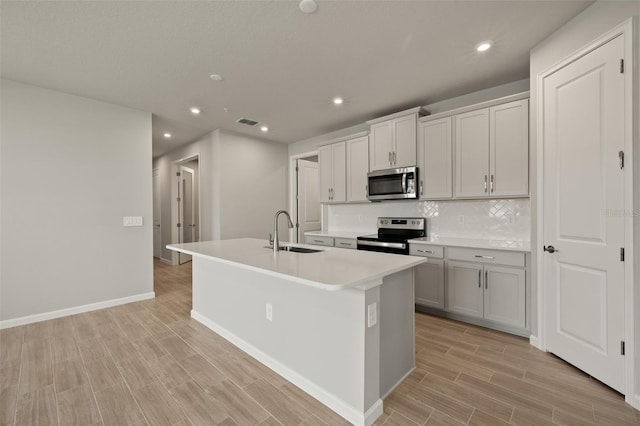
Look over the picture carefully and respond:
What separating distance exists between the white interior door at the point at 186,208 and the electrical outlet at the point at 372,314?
5.87 m

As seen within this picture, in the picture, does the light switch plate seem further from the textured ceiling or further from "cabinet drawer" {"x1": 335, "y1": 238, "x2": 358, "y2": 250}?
"cabinet drawer" {"x1": 335, "y1": 238, "x2": 358, "y2": 250}

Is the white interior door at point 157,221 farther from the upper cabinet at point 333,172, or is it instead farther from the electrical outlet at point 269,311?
the electrical outlet at point 269,311

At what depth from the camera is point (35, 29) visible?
6.97ft

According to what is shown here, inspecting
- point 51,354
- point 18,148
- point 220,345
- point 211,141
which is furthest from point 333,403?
point 211,141

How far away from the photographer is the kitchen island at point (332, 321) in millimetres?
1553

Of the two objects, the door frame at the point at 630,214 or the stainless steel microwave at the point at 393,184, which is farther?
the stainless steel microwave at the point at 393,184

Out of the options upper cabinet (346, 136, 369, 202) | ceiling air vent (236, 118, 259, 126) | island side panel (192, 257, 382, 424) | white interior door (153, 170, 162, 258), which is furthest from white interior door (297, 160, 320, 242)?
white interior door (153, 170, 162, 258)

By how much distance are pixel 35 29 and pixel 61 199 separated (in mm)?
1868

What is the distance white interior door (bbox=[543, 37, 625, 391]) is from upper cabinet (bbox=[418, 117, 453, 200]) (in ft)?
3.32

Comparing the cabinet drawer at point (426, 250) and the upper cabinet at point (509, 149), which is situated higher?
the upper cabinet at point (509, 149)

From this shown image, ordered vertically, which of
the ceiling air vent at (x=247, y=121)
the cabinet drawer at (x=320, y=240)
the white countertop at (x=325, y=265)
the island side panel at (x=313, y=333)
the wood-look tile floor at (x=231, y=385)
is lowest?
the wood-look tile floor at (x=231, y=385)

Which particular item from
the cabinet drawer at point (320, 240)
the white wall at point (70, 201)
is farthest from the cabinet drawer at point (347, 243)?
A: the white wall at point (70, 201)

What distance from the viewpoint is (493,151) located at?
2.95 metres

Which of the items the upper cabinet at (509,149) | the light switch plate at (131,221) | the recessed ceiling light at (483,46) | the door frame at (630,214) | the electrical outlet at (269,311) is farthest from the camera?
the light switch plate at (131,221)
